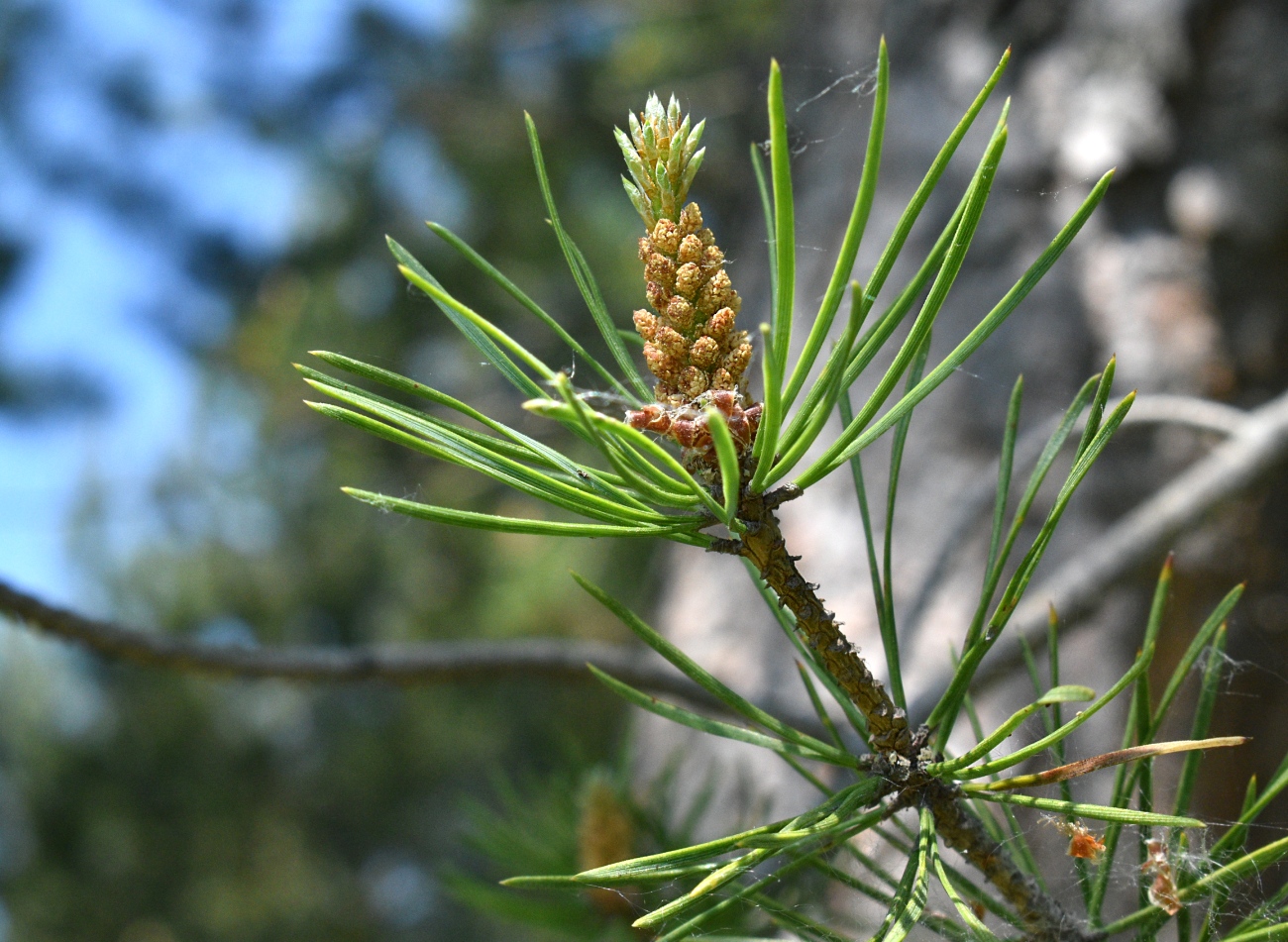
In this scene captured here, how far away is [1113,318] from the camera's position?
0.87 m

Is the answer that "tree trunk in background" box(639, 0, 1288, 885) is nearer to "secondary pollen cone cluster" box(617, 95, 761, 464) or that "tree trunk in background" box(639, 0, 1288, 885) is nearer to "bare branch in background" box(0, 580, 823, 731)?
"bare branch in background" box(0, 580, 823, 731)

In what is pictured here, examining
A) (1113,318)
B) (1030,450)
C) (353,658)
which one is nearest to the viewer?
(353,658)

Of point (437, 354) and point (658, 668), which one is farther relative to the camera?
point (437, 354)

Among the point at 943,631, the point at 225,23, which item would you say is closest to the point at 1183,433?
the point at 943,631

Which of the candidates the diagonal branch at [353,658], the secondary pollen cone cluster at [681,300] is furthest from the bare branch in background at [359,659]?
the secondary pollen cone cluster at [681,300]

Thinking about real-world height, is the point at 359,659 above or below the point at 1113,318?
below

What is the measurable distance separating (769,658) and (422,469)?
133 centimetres

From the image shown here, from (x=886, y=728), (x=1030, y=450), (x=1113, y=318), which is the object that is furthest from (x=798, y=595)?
(x=1113, y=318)

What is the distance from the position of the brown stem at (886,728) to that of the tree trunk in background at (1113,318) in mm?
490

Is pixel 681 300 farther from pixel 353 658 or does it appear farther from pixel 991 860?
pixel 353 658

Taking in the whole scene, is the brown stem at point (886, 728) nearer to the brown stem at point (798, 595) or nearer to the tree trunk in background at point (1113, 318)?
the brown stem at point (798, 595)

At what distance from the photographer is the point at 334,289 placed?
6.45 feet

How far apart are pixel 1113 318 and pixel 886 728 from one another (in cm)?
72

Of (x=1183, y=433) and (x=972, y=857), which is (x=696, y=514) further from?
(x=1183, y=433)
